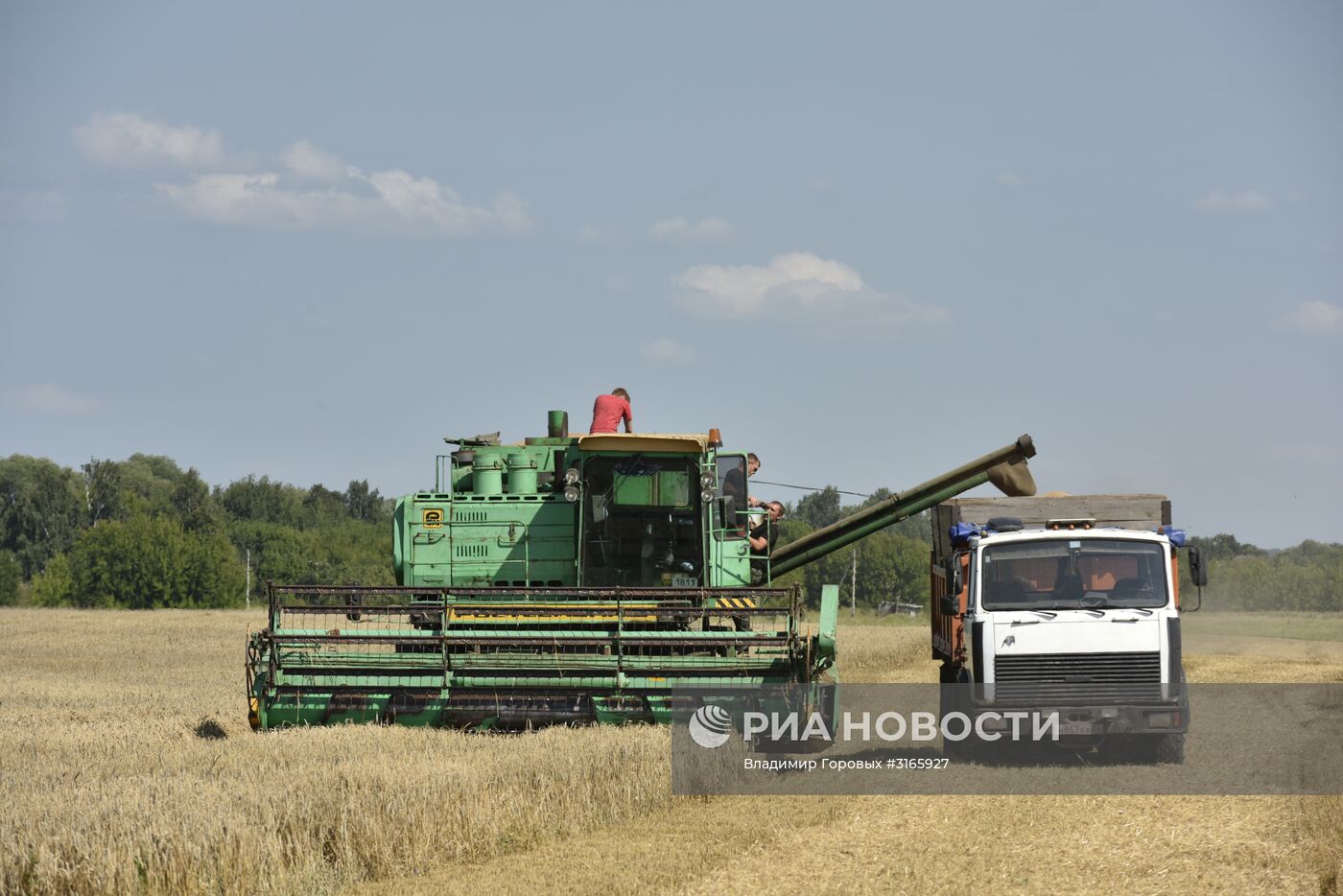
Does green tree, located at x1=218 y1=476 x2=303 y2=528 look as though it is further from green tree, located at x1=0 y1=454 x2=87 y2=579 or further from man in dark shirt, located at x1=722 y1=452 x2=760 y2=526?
man in dark shirt, located at x1=722 y1=452 x2=760 y2=526

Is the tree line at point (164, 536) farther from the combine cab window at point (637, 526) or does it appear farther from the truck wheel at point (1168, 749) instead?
the truck wheel at point (1168, 749)

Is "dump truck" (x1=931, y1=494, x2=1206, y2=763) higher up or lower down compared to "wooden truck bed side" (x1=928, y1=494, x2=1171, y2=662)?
lower down

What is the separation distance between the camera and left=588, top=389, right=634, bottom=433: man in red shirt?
631 inches

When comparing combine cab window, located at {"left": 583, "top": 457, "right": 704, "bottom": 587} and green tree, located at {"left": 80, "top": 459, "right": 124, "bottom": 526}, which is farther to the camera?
green tree, located at {"left": 80, "top": 459, "right": 124, "bottom": 526}

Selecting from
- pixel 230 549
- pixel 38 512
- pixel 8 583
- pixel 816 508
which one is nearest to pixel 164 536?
pixel 230 549

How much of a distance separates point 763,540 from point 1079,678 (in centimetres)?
476

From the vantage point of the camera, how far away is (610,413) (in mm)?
16109

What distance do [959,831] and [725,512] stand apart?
635 centimetres

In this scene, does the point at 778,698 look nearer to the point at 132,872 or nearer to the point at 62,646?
the point at 132,872

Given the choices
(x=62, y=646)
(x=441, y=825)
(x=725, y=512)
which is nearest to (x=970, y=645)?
(x=725, y=512)

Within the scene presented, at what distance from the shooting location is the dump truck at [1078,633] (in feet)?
40.6

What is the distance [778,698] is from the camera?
42.6 feet

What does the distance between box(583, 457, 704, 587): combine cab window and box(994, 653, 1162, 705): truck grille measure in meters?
3.80

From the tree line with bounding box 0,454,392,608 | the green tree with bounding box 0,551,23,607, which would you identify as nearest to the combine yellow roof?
the tree line with bounding box 0,454,392,608
